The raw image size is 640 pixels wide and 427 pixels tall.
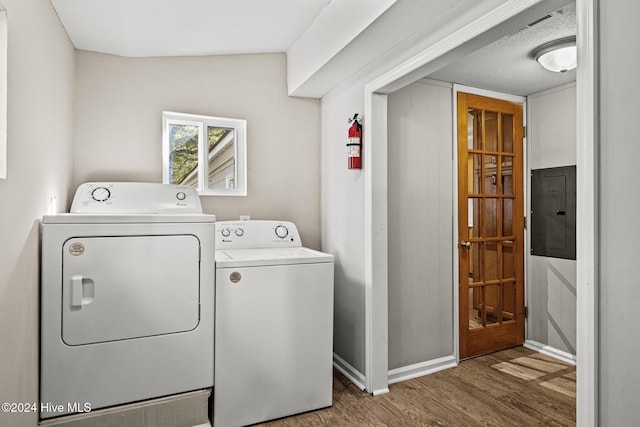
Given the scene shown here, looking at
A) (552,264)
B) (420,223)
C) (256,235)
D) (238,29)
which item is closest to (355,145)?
(420,223)

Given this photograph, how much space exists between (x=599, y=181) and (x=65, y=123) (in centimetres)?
264

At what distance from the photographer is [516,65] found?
2.74m

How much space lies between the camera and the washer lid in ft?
6.99

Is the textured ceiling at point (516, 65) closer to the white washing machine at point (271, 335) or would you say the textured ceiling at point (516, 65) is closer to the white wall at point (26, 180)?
the white washing machine at point (271, 335)

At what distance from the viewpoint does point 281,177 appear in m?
3.06

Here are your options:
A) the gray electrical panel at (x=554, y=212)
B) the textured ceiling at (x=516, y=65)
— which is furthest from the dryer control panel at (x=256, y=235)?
the gray electrical panel at (x=554, y=212)

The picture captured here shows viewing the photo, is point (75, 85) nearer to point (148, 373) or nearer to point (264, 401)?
point (148, 373)

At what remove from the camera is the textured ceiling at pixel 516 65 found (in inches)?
87.1

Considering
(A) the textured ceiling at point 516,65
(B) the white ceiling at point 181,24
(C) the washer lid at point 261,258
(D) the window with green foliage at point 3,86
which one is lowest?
(C) the washer lid at point 261,258

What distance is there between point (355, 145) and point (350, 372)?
163cm

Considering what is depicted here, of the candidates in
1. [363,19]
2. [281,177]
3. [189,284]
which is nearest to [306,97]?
[281,177]

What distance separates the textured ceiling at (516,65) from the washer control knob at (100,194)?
94.2 inches

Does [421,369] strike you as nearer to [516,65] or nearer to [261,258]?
[261,258]

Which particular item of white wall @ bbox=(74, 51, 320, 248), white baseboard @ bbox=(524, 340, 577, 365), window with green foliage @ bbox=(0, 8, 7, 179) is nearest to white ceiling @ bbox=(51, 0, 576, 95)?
white wall @ bbox=(74, 51, 320, 248)
